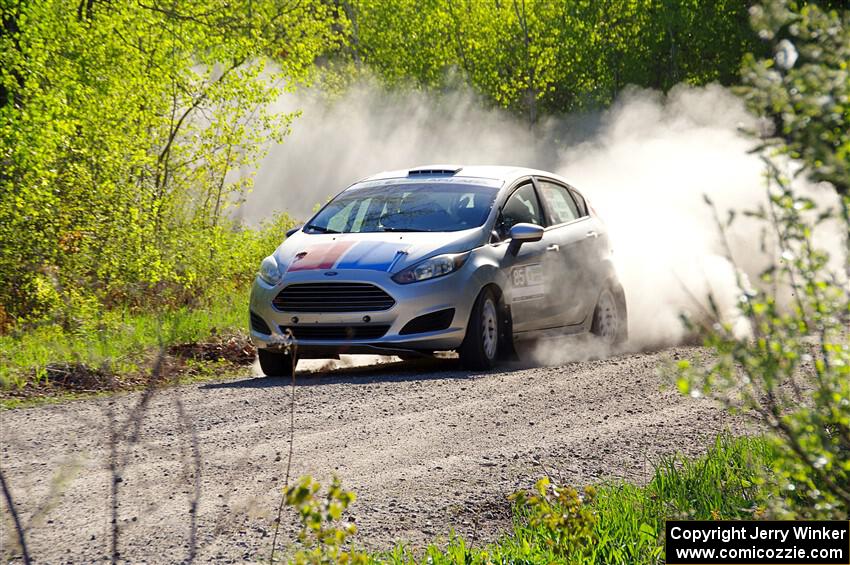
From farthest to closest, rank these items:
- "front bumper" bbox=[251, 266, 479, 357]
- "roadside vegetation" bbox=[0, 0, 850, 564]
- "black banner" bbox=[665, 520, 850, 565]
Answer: "front bumper" bbox=[251, 266, 479, 357] < "black banner" bbox=[665, 520, 850, 565] < "roadside vegetation" bbox=[0, 0, 850, 564]

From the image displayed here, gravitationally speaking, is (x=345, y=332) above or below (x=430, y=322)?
below

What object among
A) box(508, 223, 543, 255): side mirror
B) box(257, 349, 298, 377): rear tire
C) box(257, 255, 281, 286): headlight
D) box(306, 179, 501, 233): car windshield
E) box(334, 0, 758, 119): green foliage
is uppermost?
box(334, 0, 758, 119): green foliage

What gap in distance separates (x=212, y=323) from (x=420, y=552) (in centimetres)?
895

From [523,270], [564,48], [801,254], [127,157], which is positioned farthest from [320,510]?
[564,48]

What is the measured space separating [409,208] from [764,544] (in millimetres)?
8474

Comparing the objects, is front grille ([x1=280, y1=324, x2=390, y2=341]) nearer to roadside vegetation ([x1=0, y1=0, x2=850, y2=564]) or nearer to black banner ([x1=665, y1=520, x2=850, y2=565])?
roadside vegetation ([x1=0, y1=0, x2=850, y2=564])

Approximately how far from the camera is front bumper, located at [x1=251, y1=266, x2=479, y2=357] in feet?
36.5

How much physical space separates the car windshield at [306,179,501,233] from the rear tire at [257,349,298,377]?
142 centimetres

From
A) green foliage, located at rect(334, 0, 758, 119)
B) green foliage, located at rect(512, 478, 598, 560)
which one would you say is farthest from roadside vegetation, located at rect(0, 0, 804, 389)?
green foliage, located at rect(334, 0, 758, 119)

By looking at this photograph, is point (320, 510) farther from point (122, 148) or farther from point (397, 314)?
point (122, 148)

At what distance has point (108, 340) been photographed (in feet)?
41.7

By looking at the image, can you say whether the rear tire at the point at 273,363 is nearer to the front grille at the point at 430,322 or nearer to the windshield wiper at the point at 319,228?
the front grille at the point at 430,322

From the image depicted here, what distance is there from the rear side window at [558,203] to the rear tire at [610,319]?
891 millimetres

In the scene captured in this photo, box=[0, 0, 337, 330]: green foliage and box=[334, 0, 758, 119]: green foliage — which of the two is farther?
box=[334, 0, 758, 119]: green foliage
